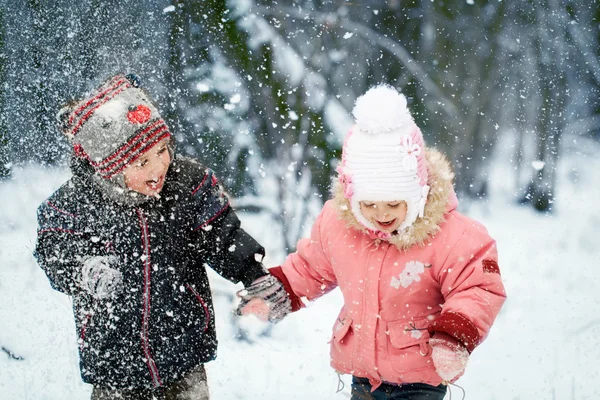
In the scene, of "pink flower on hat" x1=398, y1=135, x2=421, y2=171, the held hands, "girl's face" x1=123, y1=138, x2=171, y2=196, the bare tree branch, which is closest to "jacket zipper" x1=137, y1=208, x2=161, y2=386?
"girl's face" x1=123, y1=138, x2=171, y2=196

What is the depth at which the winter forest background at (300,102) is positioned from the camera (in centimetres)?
451

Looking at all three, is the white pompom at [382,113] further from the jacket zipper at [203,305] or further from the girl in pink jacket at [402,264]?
the jacket zipper at [203,305]

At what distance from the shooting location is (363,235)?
2297mm

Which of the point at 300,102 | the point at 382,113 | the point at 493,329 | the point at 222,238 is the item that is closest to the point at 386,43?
the point at 300,102

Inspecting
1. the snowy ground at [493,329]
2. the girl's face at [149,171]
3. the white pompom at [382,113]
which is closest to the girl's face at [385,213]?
the white pompom at [382,113]

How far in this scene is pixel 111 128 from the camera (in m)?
2.34

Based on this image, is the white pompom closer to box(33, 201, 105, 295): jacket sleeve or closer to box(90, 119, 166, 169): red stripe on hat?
box(90, 119, 166, 169): red stripe on hat

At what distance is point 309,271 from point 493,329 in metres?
2.43

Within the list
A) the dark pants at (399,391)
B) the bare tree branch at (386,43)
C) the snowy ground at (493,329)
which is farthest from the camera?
the bare tree branch at (386,43)

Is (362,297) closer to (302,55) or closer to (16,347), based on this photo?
(302,55)

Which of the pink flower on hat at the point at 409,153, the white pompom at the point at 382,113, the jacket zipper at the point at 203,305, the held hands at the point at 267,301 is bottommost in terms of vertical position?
the jacket zipper at the point at 203,305

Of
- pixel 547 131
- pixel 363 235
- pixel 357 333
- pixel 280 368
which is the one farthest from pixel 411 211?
pixel 547 131

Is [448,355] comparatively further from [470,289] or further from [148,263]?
[148,263]

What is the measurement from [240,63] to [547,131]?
8.87 feet
